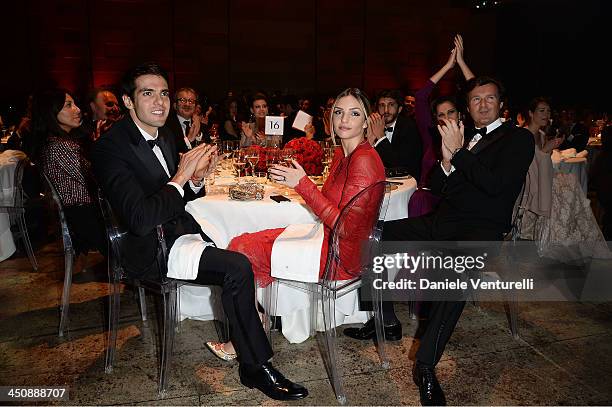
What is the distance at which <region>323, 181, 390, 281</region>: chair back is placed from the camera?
90.5 inches

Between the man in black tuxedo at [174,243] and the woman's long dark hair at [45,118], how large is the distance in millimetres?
1331

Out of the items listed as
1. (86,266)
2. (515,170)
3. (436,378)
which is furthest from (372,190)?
(86,266)

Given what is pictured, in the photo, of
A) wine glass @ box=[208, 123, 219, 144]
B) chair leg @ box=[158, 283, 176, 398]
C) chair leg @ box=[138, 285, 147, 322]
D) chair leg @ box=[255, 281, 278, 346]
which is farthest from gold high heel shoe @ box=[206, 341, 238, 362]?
wine glass @ box=[208, 123, 219, 144]

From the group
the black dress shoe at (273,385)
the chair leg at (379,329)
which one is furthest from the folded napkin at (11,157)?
the chair leg at (379,329)

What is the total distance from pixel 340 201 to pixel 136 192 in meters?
0.99

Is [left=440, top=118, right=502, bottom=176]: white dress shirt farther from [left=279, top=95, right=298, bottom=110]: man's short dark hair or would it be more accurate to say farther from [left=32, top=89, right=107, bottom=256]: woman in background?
[left=279, top=95, right=298, bottom=110]: man's short dark hair

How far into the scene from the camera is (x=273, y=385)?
2385 millimetres

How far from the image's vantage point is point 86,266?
4.42m

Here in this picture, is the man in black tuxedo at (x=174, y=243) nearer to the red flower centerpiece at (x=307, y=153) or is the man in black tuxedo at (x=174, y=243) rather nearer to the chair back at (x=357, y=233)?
the chair back at (x=357, y=233)

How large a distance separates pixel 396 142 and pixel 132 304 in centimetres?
260

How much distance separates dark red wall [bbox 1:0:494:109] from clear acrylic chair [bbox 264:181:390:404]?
29.4ft

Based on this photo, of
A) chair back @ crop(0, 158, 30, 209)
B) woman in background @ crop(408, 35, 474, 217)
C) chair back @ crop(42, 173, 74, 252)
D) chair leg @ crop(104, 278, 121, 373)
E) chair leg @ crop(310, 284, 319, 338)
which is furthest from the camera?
chair back @ crop(0, 158, 30, 209)

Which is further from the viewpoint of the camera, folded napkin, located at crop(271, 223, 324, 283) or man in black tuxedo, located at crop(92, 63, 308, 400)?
folded napkin, located at crop(271, 223, 324, 283)

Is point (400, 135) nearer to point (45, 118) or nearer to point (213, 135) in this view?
point (213, 135)
